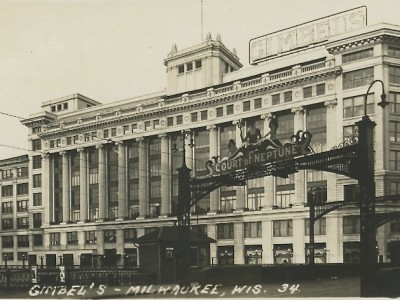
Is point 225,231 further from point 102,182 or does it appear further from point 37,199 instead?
point 37,199

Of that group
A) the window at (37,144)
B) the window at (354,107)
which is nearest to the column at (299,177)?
the window at (354,107)

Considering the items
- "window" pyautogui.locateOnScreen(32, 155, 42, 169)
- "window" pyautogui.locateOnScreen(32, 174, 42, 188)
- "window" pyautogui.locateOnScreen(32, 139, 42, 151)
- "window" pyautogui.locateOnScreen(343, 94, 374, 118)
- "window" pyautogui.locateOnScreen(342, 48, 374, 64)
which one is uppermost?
"window" pyautogui.locateOnScreen(342, 48, 374, 64)

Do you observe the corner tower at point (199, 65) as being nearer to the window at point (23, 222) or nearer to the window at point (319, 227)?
the window at point (319, 227)

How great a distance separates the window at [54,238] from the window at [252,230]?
114 feet

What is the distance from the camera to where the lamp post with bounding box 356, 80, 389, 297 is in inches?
809

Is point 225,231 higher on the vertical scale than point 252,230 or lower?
lower

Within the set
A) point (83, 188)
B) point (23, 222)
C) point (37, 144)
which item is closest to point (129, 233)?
point (83, 188)

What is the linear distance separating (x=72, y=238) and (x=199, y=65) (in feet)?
113

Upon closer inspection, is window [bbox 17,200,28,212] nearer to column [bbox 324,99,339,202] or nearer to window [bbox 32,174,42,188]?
window [bbox 32,174,42,188]

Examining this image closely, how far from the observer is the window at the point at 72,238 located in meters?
83.3

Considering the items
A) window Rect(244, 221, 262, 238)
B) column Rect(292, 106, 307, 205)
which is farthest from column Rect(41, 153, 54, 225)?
column Rect(292, 106, 307, 205)

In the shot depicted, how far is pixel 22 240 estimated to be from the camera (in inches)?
3637

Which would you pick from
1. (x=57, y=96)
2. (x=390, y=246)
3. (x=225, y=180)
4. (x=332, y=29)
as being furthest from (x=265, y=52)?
(x=225, y=180)

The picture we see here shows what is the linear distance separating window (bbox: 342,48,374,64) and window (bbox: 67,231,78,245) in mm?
50186
